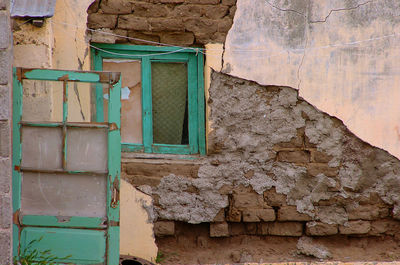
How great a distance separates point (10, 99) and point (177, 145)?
65.6 inches

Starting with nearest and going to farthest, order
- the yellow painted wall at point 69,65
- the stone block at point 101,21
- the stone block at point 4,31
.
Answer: the stone block at point 4,31, the yellow painted wall at point 69,65, the stone block at point 101,21

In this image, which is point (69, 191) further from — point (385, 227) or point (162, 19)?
point (385, 227)

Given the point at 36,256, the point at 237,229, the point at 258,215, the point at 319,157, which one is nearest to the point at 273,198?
the point at 258,215

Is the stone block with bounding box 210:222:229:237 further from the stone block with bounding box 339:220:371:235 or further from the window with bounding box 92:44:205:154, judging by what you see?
the stone block with bounding box 339:220:371:235

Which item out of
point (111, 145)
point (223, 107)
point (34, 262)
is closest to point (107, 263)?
point (34, 262)

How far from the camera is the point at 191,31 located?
15.4 ft

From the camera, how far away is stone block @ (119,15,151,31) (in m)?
4.61

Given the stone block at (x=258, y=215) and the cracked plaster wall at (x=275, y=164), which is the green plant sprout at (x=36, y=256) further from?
the stone block at (x=258, y=215)

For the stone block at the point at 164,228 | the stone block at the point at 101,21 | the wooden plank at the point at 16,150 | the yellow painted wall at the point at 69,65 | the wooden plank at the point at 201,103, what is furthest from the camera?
the wooden plank at the point at 201,103

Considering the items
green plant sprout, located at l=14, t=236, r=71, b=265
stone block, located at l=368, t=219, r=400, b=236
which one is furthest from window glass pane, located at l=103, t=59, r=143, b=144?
stone block, located at l=368, t=219, r=400, b=236

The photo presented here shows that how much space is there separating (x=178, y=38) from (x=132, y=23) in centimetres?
39

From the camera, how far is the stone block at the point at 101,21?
4570mm

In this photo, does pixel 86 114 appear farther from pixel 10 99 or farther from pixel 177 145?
pixel 10 99

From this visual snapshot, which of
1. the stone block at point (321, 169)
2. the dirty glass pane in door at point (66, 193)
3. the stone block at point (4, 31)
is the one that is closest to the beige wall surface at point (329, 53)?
the stone block at point (321, 169)
